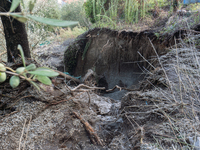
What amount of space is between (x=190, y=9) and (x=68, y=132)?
11.6 ft

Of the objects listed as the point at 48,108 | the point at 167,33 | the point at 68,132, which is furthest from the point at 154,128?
the point at 167,33

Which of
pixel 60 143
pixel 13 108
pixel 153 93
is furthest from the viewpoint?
pixel 153 93

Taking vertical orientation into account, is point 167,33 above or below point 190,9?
below

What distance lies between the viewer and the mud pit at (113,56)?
3438 mm

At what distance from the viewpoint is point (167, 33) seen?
9.23 feet

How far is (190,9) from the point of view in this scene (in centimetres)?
327

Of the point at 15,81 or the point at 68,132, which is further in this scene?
the point at 68,132

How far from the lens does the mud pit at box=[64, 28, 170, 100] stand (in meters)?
3.44

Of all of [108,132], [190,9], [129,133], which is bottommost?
[108,132]

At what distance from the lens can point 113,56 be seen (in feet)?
13.6

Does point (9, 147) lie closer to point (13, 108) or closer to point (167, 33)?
point (13, 108)

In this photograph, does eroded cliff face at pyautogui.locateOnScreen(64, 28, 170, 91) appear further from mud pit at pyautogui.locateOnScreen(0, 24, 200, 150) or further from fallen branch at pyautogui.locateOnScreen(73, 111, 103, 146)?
fallen branch at pyautogui.locateOnScreen(73, 111, 103, 146)

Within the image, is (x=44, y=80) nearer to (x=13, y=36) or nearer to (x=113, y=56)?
(x=13, y=36)

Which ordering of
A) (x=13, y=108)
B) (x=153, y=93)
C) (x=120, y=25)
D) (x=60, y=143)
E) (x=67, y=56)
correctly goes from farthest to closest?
(x=67, y=56) < (x=120, y=25) < (x=153, y=93) < (x=60, y=143) < (x=13, y=108)
